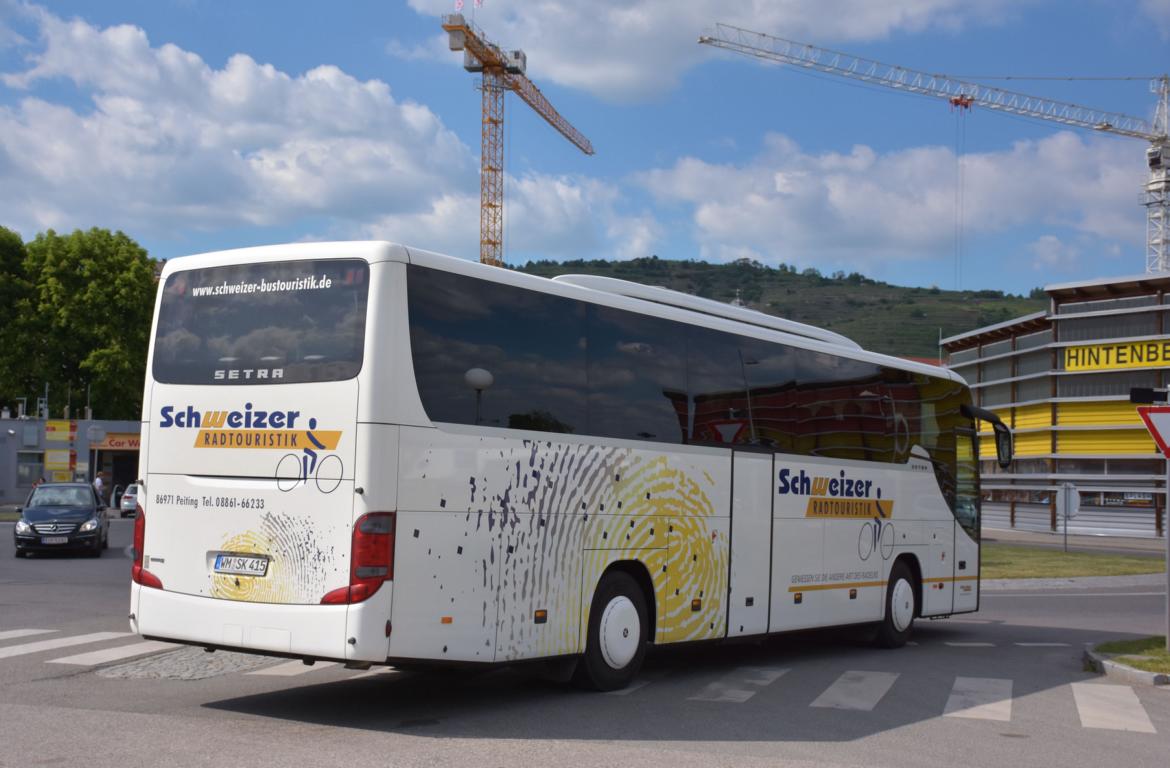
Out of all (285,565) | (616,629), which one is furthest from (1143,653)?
(285,565)

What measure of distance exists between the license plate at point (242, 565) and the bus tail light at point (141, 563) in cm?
65

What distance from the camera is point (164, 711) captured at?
9.27m

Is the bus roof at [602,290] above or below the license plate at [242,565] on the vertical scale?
above

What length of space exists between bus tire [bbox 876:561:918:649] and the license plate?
9.01 m

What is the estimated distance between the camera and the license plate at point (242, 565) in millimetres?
8938

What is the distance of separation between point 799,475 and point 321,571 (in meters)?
6.69

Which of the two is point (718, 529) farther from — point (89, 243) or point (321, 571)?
point (89, 243)

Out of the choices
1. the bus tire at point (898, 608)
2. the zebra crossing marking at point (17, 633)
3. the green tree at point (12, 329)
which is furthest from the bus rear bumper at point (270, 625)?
the green tree at point (12, 329)

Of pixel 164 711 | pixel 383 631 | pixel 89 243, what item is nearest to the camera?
pixel 383 631

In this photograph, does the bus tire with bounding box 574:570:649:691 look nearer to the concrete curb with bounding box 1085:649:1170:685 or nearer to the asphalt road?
the asphalt road

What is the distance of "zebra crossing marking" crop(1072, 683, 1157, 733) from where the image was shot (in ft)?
33.1

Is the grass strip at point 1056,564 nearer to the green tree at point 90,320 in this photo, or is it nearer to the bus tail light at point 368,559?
the bus tail light at point 368,559

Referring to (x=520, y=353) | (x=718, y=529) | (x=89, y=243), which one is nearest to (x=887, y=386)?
(x=718, y=529)

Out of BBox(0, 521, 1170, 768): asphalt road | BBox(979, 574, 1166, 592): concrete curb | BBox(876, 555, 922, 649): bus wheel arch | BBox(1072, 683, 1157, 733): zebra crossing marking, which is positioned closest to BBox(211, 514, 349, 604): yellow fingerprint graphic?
BBox(0, 521, 1170, 768): asphalt road
